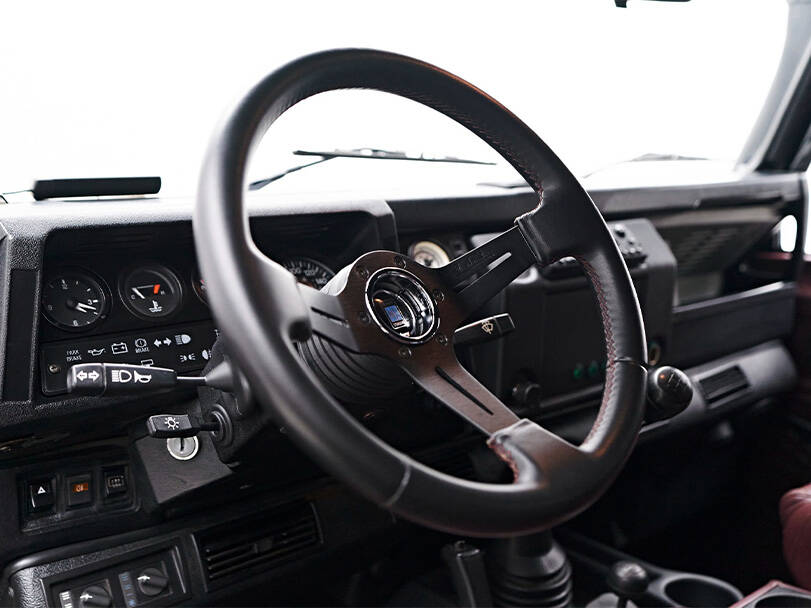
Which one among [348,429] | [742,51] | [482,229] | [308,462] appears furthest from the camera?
[742,51]

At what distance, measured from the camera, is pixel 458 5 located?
6.30 ft

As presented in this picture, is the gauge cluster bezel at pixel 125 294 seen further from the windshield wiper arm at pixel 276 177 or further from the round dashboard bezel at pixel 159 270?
the windshield wiper arm at pixel 276 177

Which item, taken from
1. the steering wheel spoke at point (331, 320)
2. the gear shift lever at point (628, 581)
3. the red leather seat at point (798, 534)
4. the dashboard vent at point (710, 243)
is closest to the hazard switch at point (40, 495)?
the steering wheel spoke at point (331, 320)

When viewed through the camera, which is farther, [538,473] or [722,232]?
[722,232]

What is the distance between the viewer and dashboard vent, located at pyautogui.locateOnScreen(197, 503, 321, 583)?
137 centimetres

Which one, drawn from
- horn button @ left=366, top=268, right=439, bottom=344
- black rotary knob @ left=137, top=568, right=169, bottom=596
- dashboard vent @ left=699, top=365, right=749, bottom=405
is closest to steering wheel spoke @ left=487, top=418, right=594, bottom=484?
horn button @ left=366, top=268, right=439, bottom=344

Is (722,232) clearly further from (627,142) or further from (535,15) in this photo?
(535,15)

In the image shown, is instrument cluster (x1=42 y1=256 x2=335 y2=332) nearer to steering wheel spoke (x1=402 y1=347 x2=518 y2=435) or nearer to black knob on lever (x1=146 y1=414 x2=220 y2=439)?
black knob on lever (x1=146 y1=414 x2=220 y2=439)

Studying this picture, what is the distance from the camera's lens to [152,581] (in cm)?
130

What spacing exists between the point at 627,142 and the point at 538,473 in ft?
5.42

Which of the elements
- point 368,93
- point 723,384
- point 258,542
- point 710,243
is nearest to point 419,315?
point 258,542

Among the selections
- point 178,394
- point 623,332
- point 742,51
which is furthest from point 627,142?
point 178,394

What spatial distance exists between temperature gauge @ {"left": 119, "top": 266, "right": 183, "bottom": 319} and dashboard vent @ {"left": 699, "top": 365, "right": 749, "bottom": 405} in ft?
4.38

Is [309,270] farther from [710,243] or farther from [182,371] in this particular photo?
[710,243]
